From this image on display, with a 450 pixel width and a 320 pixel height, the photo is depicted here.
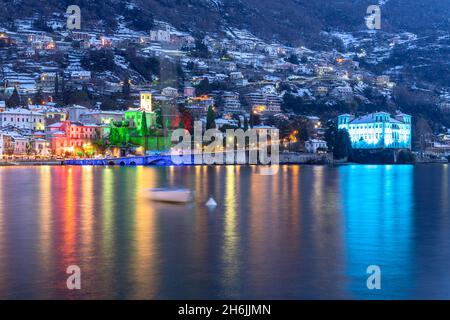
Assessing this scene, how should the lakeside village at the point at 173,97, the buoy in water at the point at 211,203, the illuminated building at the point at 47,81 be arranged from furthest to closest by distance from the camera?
the illuminated building at the point at 47,81 → the lakeside village at the point at 173,97 → the buoy in water at the point at 211,203

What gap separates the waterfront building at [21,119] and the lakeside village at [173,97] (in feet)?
0.36

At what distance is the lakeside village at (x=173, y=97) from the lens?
250ft

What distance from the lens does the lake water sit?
38.2ft

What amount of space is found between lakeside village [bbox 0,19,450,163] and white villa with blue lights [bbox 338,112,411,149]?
14cm

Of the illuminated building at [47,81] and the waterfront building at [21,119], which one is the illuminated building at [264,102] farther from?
the waterfront building at [21,119]

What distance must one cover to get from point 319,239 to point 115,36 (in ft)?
416

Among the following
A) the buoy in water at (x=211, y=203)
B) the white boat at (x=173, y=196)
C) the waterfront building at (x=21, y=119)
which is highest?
the waterfront building at (x=21, y=119)

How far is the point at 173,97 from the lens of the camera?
101 metres

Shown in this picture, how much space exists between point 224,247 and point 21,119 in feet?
219

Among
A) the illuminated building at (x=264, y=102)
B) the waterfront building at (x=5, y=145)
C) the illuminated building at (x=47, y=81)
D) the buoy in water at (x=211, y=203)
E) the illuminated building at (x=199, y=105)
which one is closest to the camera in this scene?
the buoy in water at (x=211, y=203)

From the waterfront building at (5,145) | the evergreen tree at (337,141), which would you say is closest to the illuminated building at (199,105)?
the evergreen tree at (337,141)

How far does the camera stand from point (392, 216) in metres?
23.0

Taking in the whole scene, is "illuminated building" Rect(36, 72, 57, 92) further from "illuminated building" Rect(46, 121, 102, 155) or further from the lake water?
the lake water

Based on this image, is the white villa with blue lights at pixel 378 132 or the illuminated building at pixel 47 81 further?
the illuminated building at pixel 47 81
